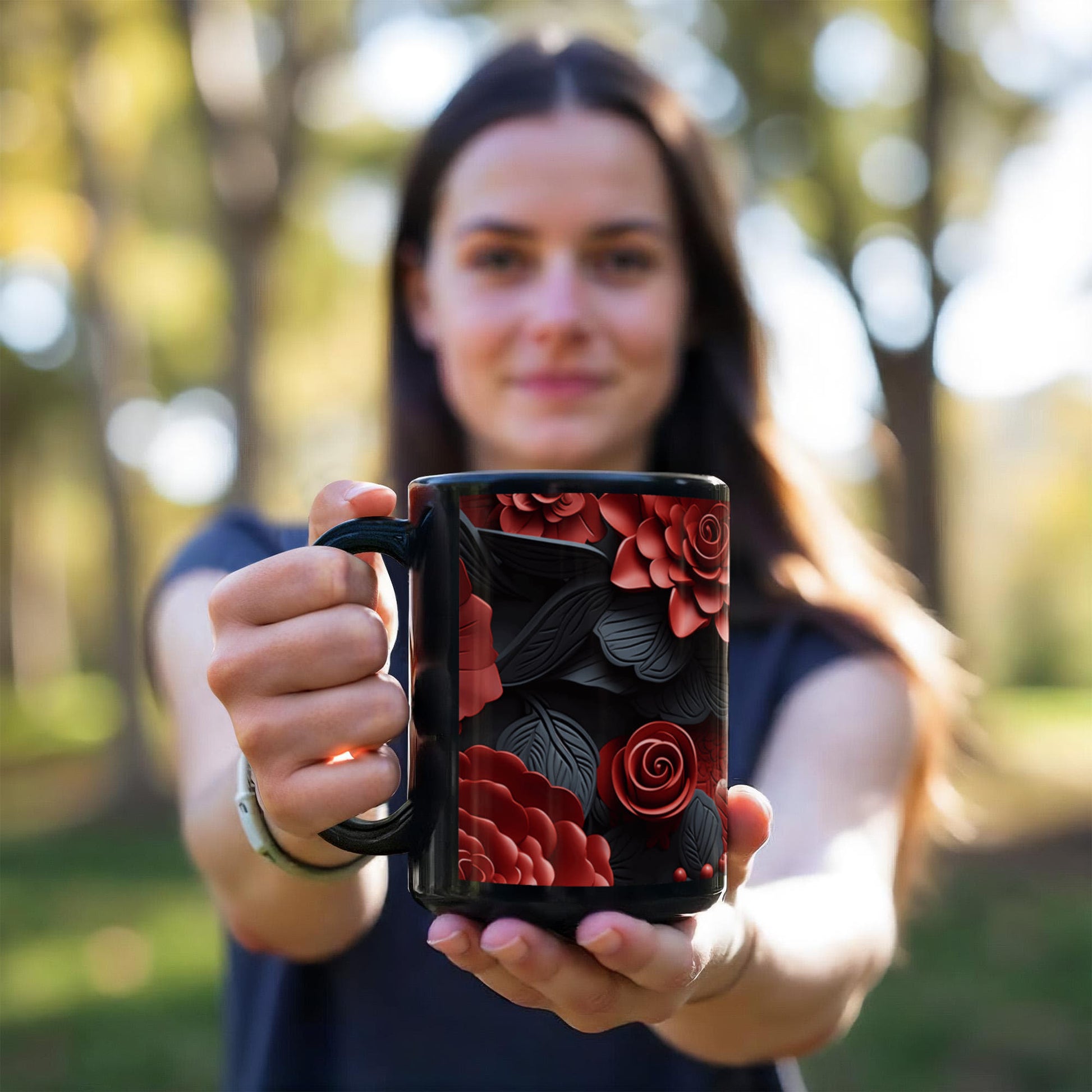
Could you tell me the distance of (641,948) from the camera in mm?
1080

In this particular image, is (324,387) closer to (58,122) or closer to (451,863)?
(58,122)

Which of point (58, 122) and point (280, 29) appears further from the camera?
point (58, 122)

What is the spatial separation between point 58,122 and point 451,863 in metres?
10.7

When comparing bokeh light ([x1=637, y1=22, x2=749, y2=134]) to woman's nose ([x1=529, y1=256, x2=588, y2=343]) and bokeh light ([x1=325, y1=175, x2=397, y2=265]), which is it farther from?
woman's nose ([x1=529, y1=256, x2=588, y2=343])

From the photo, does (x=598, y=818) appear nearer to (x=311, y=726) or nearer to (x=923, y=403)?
(x=311, y=726)

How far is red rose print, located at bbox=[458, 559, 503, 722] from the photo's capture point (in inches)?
44.0

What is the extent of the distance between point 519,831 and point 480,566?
23cm

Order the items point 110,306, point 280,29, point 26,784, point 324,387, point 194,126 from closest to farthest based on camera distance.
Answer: point 280,29, point 110,306, point 194,126, point 26,784, point 324,387

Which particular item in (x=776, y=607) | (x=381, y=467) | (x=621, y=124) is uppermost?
(x=621, y=124)

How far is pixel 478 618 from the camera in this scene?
1124 mm

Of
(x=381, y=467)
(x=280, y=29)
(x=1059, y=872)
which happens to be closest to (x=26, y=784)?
(x=280, y=29)

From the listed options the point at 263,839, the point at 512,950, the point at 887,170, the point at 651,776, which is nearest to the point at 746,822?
the point at 651,776

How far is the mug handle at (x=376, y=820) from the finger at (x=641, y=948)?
7.5 inches

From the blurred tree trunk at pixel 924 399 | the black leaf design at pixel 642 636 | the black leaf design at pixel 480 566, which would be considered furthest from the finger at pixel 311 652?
the blurred tree trunk at pixel 924 399
